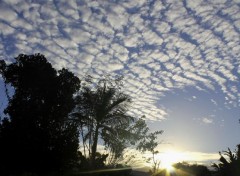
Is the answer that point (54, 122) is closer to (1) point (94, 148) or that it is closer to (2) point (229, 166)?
(1) point (94, 148)

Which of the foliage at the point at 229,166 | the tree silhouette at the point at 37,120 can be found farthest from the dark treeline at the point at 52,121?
the foliage at the point at 229,166

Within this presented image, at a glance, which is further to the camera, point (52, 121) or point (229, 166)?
point (52, 121)

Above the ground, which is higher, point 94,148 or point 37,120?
point 37,120

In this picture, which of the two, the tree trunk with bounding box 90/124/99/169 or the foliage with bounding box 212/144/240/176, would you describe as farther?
the tree trunk with bounding box 90/124/99/169

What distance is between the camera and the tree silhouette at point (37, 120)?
920 inches

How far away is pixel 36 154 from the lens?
917 inches

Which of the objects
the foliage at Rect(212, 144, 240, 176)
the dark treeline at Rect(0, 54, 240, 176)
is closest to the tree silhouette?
the dark treeline at Rect(0, 54, 240, 176)

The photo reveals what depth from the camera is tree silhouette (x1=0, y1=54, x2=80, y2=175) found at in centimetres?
2338

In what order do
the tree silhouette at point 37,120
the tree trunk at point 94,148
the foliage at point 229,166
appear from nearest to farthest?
the foliage at point 229,166 < the tree silhouette at point 37,120 < the tree trunk at point 94,148

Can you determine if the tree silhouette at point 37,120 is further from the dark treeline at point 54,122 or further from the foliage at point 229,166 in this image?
the foliage at point 229,166

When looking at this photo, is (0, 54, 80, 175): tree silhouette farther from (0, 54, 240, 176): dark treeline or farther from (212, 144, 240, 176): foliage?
(212, 144, 240, 176): foliage

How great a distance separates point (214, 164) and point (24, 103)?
52.1 feet

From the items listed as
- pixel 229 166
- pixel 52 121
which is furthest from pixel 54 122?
pixel 229 166

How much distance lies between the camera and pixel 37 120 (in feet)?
80.6
